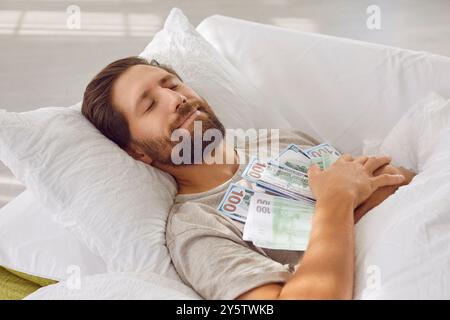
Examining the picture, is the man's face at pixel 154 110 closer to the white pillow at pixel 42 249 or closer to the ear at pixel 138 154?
the ear at pixel 138 154

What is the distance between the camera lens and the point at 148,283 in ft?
4.22

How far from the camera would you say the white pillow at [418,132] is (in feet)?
5.54

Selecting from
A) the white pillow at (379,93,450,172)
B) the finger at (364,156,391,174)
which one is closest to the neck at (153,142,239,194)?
the finger at (364,156,391,174)

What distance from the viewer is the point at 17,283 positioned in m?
1.59

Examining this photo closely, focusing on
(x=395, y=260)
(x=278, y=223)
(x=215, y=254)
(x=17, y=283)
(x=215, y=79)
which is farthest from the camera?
(x=215, y=79)

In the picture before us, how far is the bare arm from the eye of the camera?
1.22 m

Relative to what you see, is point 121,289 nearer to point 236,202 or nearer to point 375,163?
point 236,202

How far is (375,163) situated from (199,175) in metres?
0.42

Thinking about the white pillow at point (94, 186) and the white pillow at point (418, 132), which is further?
the white pillow at point (418, 132)

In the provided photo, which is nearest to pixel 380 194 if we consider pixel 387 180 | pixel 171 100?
pixel 387 180

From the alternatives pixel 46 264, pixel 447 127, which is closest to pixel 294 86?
pixel 447 127
